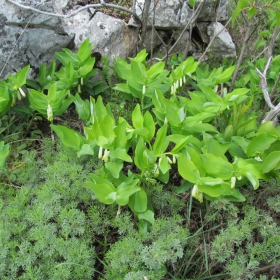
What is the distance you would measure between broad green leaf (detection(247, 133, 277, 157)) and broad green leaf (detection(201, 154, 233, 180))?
0.22m

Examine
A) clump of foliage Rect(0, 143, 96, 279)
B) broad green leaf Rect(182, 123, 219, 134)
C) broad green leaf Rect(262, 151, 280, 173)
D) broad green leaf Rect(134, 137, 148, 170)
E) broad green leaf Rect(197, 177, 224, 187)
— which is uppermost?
broad green leaf Rect(262, 151, 280, 173)

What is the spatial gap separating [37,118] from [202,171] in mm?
1457

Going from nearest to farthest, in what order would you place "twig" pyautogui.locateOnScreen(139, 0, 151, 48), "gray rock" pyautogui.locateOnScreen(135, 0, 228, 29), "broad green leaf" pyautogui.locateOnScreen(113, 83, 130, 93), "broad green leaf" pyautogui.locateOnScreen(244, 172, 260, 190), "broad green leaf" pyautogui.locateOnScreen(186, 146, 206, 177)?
"broad green leaf" pyautogui.locateOnScreen(244, 172, 260, 190) → "broad green leaf" pyautogui.locateOnScreen(186, 146, 206, 177) → "broad green leaf" pyautogui.locateOnScreen(113, 83, 130, 93) → "twig" pyautogui.locateOnScreen(139, 0, 151, 48) → "gray rock" pyautogui.locateOnScreen(135, 0, 228, 29)

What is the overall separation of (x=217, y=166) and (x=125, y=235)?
641mm

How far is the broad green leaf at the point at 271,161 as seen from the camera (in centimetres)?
171

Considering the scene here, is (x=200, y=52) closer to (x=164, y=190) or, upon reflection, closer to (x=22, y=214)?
(x=164, y=190)

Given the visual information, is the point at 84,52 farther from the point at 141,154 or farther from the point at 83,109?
the point at 141,154

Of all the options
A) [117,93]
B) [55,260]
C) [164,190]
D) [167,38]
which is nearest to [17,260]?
[55,260]

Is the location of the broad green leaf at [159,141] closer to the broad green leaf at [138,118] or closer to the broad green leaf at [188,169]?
the broad green leaf at [138,118]

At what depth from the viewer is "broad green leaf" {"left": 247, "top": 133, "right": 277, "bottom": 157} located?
1.81 m

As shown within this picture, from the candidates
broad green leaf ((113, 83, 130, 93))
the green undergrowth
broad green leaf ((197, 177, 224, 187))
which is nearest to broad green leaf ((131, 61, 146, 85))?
broad green leaf ((113, 83, 130, 93))

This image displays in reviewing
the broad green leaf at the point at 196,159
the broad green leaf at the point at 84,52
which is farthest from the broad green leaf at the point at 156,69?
the broad green leaf at the point at 196,159

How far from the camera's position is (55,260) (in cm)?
175

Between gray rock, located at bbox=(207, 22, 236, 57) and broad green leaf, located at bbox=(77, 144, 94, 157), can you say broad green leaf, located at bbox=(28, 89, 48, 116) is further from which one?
gray rock, located at bbox=(207, 22, 236, 57)
